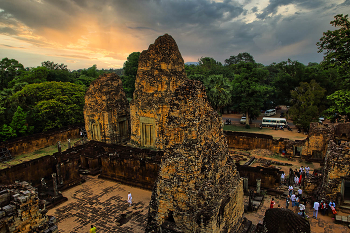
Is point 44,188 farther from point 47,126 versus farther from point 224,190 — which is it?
point 47,126

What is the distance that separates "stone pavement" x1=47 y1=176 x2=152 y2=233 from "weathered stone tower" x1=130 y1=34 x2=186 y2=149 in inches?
221

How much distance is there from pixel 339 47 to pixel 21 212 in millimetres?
22986

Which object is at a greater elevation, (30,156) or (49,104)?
(49,104)

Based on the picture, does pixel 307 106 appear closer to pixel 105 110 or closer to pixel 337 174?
pixel 337 174

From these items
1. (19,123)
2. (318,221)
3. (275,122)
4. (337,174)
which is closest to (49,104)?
(19,123)

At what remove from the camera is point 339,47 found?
59.3ft

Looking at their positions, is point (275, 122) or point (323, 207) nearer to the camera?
point (323, 207)

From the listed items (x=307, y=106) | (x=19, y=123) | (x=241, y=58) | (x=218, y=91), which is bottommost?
(x=19, y=123)

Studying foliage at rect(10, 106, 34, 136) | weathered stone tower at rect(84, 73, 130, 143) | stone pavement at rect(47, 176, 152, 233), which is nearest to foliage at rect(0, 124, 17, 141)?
foliage at rect(10, 106, 34, 136)

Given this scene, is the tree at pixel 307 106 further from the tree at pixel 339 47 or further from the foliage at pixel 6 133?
the foliage at pixel 6 133

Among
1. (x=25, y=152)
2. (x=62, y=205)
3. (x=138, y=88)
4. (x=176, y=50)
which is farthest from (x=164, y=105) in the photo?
(x=25, y=152)

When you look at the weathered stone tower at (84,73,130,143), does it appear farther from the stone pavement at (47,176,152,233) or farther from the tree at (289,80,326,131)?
the tree at (289,80,326,131)

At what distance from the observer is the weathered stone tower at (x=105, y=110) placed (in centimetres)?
2186

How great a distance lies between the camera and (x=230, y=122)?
115 feet
